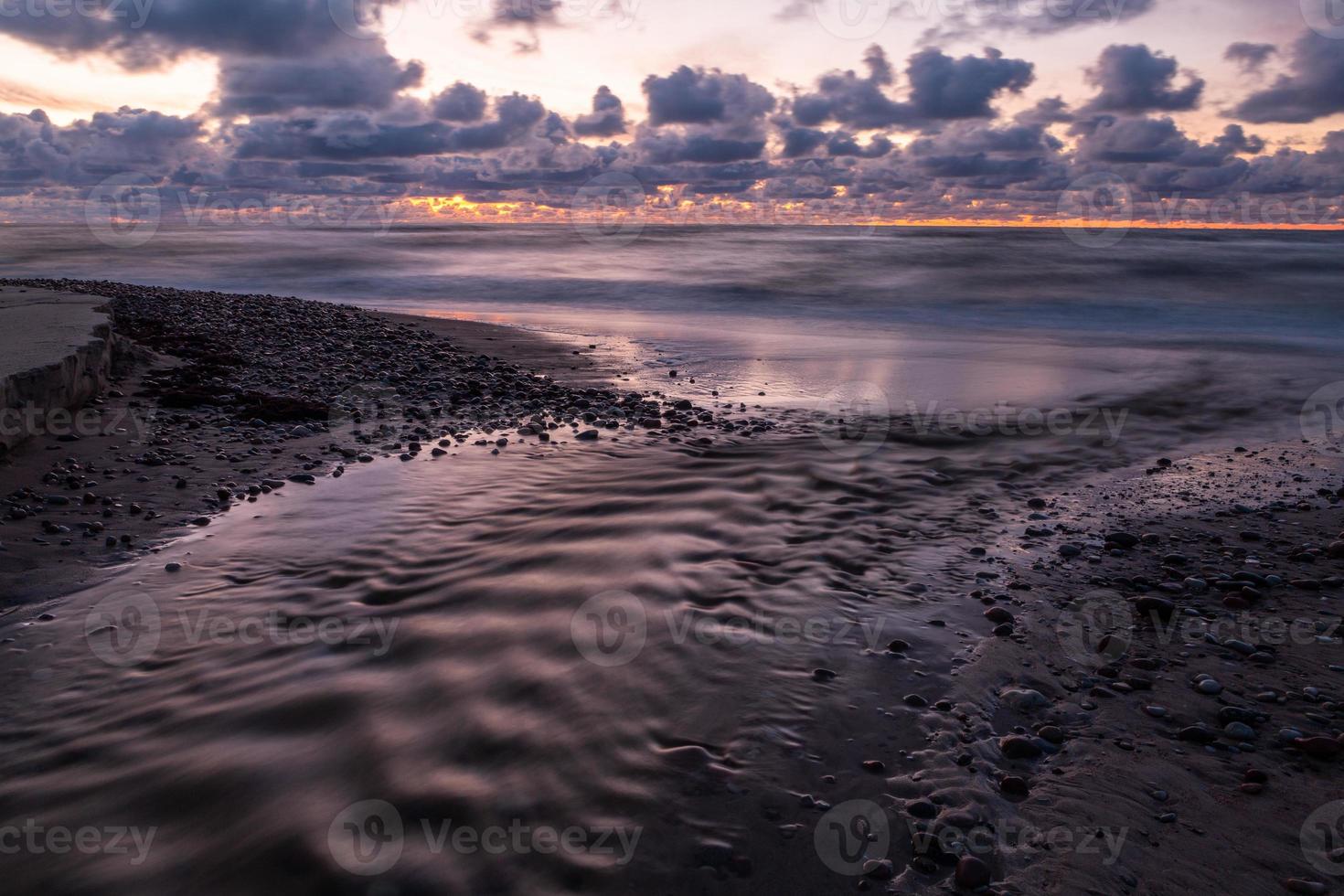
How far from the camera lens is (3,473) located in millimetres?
5594

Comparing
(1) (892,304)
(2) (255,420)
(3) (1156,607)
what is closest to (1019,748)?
(3) (1156,607)

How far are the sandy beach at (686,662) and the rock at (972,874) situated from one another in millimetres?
13

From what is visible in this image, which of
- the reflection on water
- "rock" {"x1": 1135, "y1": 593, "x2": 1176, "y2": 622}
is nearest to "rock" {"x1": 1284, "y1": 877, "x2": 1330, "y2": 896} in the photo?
the reflection on water

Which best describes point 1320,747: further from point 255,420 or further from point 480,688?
point 255,420

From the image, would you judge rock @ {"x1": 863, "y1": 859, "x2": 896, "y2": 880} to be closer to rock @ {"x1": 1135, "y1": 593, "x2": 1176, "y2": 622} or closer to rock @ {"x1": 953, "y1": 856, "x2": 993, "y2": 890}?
rock @ {"x1": 953, "y1": 856, "x2": 993, "y2": 890}

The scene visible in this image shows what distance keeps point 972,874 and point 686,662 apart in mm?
1622

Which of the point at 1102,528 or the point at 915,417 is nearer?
the point at 1102,528

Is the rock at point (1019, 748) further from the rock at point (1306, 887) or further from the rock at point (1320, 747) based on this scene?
the rock at point (1320, 747)

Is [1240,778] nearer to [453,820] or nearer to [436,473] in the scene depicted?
[453,820]

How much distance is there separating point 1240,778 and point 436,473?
5710mm

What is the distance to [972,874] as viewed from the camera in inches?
101

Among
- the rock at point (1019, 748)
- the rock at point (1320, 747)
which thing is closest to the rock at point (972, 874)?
the rock at point (1019, 748)

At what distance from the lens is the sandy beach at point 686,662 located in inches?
107

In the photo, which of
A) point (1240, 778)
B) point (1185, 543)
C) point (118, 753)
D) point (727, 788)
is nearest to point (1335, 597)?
point (1185, 543)
